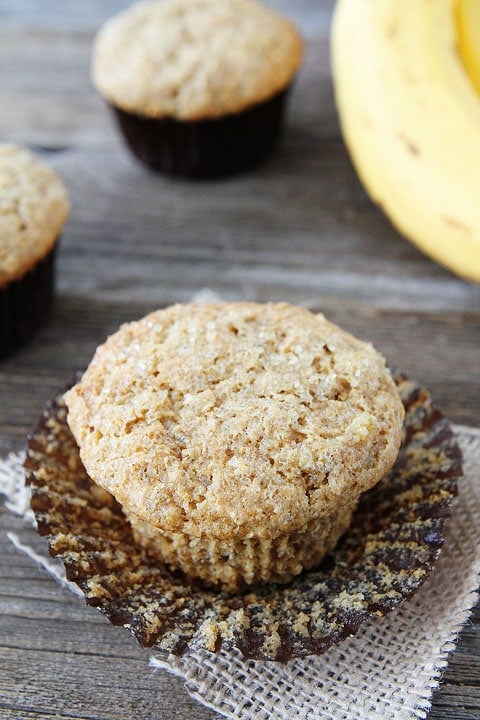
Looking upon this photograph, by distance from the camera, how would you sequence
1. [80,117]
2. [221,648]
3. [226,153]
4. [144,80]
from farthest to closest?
1. [80,117]
2. [226,153]
3. [144,80]
4. [221,648]

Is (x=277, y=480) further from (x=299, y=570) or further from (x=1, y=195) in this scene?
(x=1, y=195)

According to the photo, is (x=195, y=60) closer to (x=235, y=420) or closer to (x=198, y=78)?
(x=198, y=78)

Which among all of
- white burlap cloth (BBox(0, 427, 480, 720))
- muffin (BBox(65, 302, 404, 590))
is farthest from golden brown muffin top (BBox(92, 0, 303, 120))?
white burlap cloth (BBox(0, 427, 480, 720))

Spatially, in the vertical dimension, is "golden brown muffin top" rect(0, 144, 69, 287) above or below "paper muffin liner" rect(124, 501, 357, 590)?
above

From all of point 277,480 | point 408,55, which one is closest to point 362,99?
point 408,55

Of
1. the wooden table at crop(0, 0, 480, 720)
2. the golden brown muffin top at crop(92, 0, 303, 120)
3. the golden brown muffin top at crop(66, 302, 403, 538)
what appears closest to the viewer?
the golden brown muffin top at crop(66, 302, 403, 538)

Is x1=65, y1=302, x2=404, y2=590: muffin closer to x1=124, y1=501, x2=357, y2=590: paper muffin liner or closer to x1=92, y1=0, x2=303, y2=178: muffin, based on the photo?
x1=124, y1=501, x2=357, y2=590: paper muffin liner
